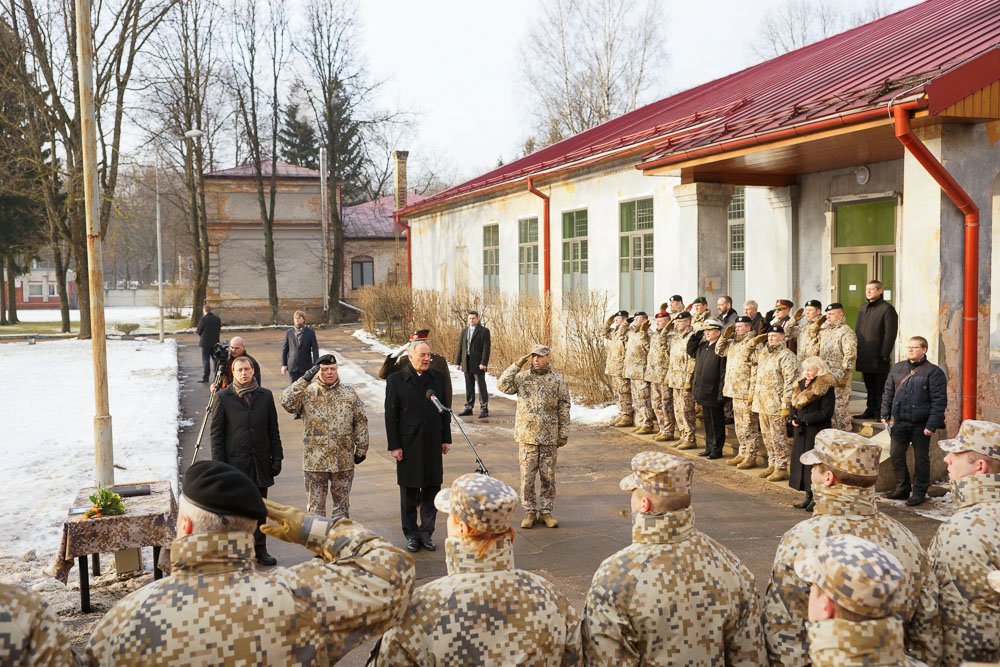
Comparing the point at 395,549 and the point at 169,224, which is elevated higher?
the point at 169,224

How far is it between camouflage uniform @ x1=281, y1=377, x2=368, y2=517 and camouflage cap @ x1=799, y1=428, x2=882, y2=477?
4.60 metres

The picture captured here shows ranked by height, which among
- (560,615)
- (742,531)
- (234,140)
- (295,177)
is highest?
(234,140)

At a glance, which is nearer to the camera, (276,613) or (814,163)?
(276,613)

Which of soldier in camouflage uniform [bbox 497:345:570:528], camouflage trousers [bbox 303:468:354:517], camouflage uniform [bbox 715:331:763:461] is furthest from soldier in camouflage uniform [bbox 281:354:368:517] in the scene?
camouflage uniform [bbox 715:331:763:461]

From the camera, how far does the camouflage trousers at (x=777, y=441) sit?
992 cm

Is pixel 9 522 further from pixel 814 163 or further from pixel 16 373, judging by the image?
pixel 16 373

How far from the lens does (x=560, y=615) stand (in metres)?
3.04

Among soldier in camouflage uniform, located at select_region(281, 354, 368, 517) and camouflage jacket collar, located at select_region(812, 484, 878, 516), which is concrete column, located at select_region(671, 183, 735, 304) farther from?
camouflage jacket collar, located at select_region(812, 484, 878, 516)

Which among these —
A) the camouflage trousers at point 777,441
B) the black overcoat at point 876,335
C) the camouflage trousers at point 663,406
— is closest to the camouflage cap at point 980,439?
the camouflage trousers at point 777,441

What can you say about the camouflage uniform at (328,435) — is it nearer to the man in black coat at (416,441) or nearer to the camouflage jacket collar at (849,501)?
the man in black coat at (416,441)

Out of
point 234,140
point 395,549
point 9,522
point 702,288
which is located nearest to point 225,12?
point 234,140

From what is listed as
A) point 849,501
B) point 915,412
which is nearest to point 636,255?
point 915,412

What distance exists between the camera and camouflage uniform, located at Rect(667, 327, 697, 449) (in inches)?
463

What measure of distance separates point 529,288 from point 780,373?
1215 centimetres
